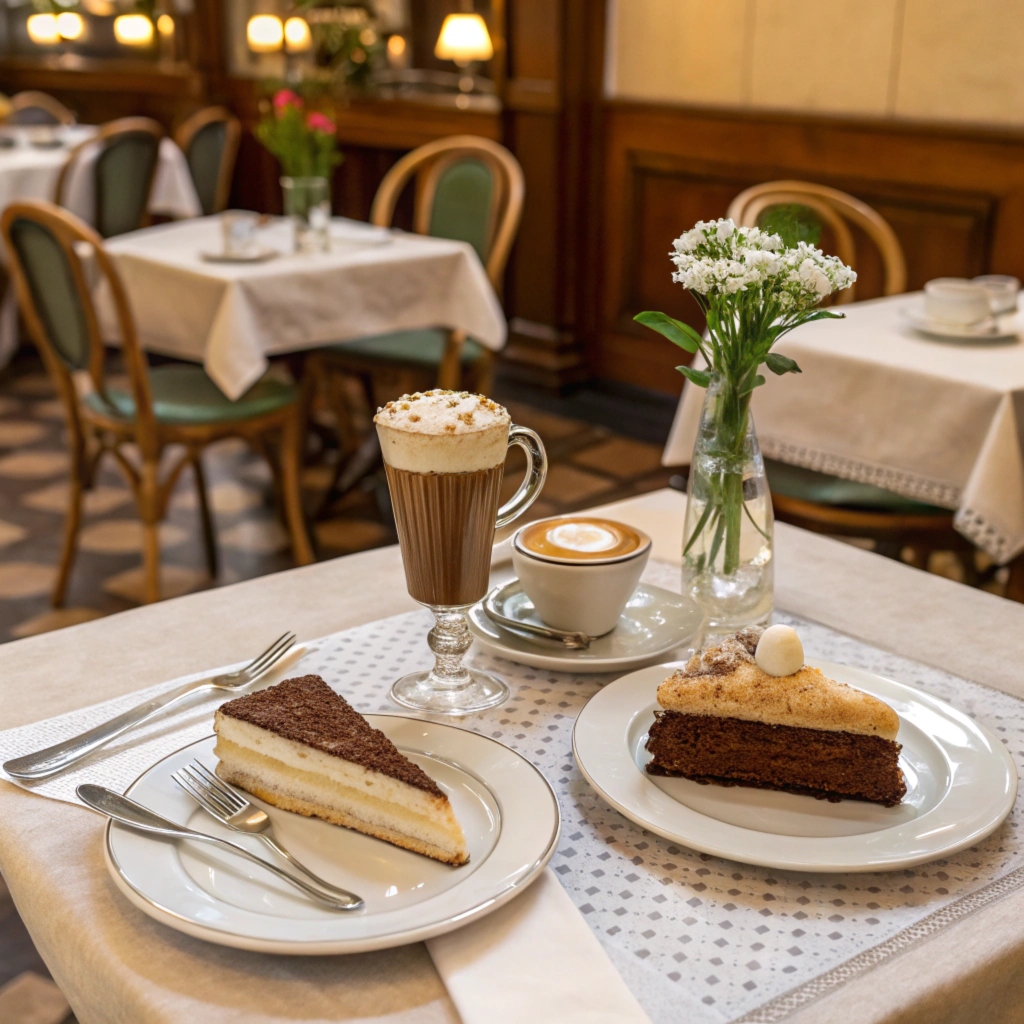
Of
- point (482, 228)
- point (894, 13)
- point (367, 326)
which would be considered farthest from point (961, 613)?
point (894, 13)

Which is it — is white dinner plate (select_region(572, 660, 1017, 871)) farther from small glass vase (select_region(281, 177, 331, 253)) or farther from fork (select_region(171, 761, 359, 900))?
small glass vase (select_region(281, 177, 331, 253))

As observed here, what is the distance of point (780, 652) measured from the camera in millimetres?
788

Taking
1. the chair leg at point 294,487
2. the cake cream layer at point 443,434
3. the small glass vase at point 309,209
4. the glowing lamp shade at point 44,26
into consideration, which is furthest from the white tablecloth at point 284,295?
the glowing lamp shade at point 44,26

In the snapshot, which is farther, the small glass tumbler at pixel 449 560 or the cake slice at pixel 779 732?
the small glass tumbler at pixel 449 560

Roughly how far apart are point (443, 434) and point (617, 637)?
0.83ft

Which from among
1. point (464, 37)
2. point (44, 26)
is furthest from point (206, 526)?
point (44, 26)

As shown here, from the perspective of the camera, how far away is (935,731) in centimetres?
85

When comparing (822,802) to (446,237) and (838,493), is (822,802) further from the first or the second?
(446,237)

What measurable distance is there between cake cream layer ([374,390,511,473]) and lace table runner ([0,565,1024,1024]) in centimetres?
19

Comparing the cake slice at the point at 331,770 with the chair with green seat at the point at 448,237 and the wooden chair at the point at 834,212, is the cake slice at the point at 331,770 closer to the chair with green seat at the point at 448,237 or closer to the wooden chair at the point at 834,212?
the wooden chair at the point at 834,212

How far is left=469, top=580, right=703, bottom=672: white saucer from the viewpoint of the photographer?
3.14 feet

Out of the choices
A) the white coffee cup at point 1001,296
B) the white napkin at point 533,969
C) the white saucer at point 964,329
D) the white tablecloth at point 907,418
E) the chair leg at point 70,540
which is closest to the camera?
the white napkin at point 533,969

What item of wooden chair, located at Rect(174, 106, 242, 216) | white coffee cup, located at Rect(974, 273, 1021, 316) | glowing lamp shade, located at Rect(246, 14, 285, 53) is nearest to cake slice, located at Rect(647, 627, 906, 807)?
white coffee cup, located at Rect(974, 273, 1021, 316)

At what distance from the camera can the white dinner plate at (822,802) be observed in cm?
71
